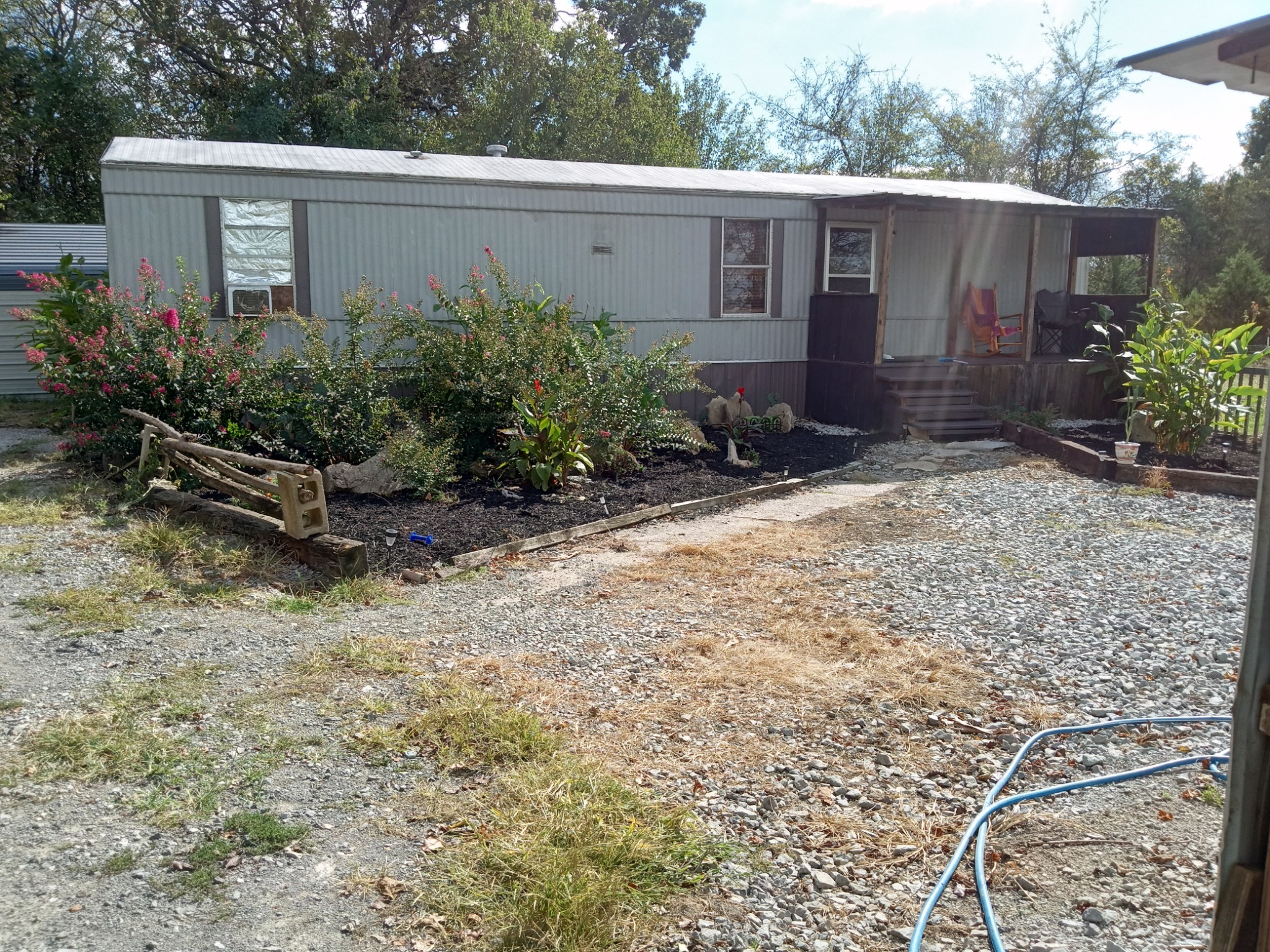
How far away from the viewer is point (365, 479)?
707 cm

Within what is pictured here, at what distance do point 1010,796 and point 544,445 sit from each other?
4.90 meters

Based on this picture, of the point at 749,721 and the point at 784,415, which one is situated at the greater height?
the point at 784,415

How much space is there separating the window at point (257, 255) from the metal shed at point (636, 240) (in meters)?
0.02

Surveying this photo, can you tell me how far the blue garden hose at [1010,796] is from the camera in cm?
249

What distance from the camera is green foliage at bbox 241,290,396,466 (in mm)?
7504

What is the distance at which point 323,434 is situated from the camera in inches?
290

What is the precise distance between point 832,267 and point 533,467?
6.40 meters

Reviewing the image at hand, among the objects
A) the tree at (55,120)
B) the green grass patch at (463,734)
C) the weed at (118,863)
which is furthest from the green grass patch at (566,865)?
the tree at (55,120)

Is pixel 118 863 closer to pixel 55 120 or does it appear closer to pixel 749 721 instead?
pixel 749 721

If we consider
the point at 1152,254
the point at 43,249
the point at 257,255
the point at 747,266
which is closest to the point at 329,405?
the point at 257,255

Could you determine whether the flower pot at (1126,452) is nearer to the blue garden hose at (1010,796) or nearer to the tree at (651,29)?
the blue garden hose at (1010,796)

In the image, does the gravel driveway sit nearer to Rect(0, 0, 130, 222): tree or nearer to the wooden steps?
the wooden steps

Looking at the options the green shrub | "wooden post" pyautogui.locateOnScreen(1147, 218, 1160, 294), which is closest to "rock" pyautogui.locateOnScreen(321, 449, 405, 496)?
the green shrub

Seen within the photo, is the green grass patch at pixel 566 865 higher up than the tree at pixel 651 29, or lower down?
lower down
